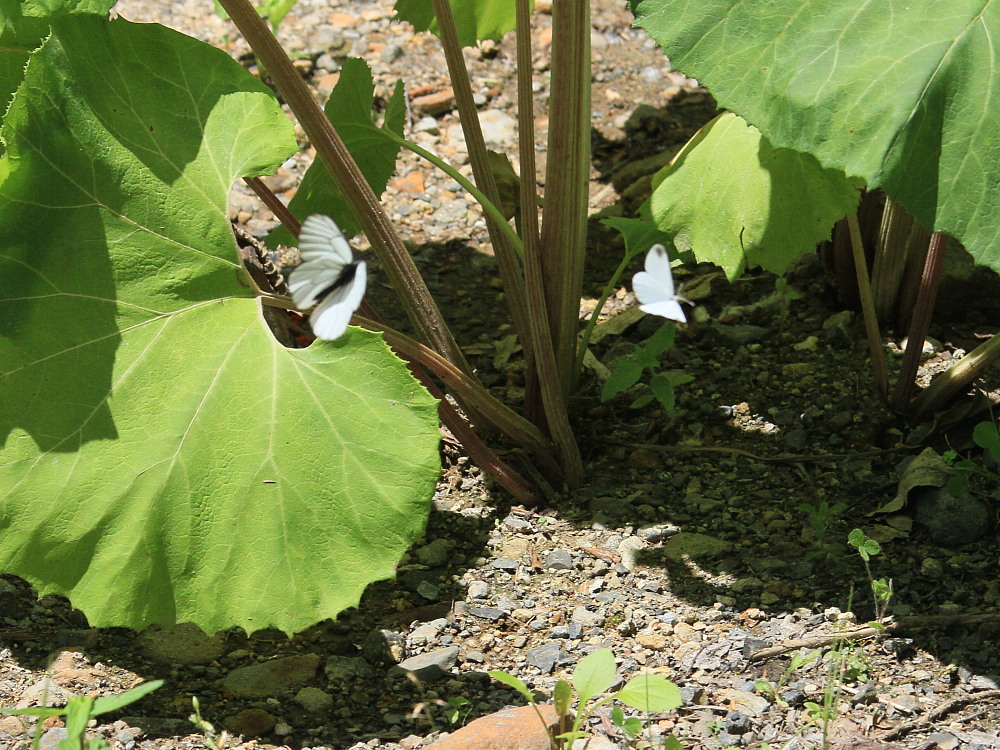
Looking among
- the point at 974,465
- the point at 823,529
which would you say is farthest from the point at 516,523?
the point at 974,465

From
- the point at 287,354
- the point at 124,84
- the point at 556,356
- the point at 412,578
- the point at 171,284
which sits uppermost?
the point at 124,84

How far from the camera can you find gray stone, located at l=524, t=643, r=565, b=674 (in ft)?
5.85

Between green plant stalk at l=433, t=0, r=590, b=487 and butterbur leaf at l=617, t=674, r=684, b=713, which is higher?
green plant stalk at l=433, t=0, r=590, b=487

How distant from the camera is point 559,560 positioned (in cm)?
205

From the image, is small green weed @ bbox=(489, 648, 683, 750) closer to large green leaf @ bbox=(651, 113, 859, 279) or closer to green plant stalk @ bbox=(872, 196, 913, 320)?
large green leaf @ bbox=(651, 113, 859, 279)

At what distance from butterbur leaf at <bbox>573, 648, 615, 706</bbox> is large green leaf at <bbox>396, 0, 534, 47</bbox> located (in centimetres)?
171

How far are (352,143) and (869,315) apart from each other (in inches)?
48.1

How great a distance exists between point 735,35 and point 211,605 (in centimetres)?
128

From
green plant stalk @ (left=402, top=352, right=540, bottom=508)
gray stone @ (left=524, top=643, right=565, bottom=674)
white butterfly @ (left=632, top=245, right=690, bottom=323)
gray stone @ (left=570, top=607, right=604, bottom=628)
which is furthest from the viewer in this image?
green plant stalk @ (left=402, top=352, right=540, bottom=508)

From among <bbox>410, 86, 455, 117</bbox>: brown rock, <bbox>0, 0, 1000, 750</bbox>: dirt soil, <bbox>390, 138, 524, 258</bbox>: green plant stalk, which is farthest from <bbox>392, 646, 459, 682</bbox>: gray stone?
<bbox>410, 86, 455, 117</bbox>: brown rock

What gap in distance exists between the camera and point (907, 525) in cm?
201

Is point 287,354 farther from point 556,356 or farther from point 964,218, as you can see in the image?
point 964,218

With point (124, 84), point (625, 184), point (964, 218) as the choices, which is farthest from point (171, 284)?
point (625, 184)

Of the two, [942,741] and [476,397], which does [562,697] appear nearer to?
[942,741]
